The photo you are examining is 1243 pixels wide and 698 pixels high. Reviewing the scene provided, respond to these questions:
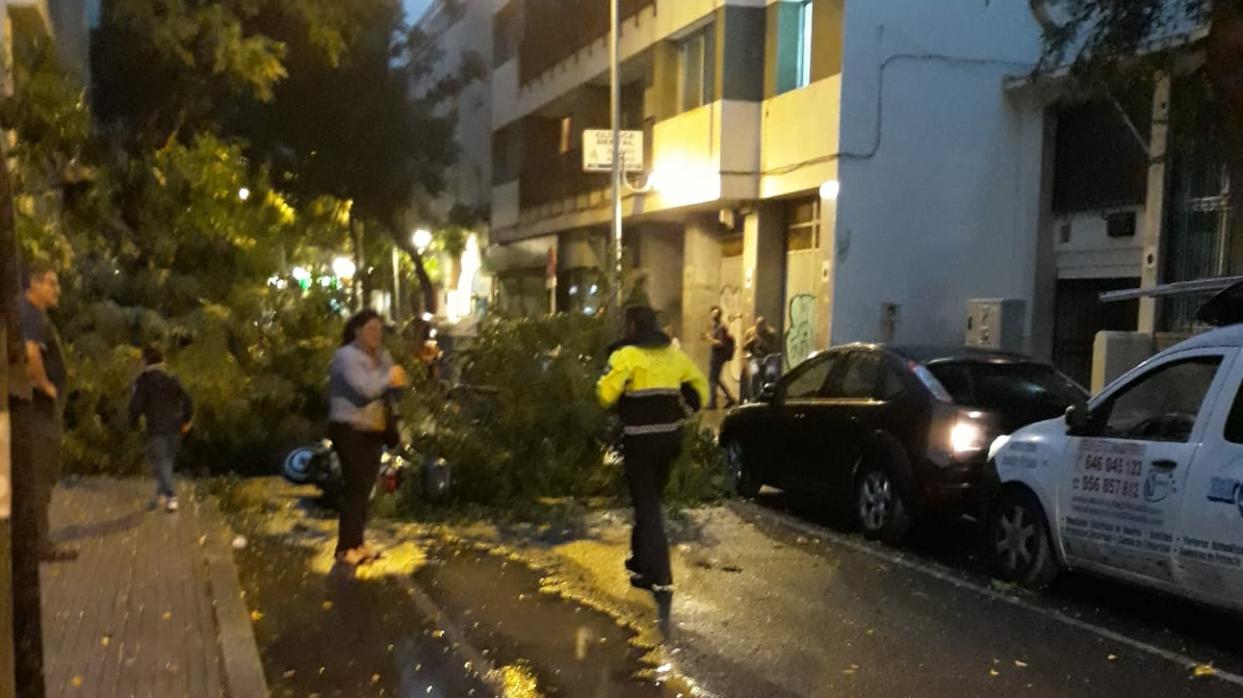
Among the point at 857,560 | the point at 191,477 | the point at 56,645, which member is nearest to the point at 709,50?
the point at 191,477

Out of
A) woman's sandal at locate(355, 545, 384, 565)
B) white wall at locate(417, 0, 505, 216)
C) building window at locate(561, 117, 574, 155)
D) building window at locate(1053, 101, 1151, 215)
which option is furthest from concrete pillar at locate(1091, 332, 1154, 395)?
white wall at locate(417, 0, 505, 216)

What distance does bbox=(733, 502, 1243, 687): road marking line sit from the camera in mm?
6824

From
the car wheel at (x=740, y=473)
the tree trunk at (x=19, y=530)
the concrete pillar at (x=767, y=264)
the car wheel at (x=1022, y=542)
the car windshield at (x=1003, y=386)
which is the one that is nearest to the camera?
the tree trunk at (x=19, y=530)

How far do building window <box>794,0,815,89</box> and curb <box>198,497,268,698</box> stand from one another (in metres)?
13.2

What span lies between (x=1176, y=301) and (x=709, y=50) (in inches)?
384

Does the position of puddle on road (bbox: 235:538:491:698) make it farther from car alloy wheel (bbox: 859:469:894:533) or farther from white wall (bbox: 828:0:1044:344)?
white wall (bbox: 828:0:1044:344)

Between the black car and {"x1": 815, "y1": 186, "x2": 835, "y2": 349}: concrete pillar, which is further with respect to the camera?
{"x1": 815, "y1": 186, "x2": 835, "y2": 349}: concrete pillar

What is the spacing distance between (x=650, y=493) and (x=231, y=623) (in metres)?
2.58

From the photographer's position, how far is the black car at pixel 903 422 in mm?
9312

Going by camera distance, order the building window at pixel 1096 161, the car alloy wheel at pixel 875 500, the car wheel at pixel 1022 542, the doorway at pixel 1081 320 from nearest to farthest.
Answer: the car wheel at pixel 1022 542, the car alloy wheel at pixel 875 500, the building window at pixel 1096 161, the doorway at pixel 1081 320

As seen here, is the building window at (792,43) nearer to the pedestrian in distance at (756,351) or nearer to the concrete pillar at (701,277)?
the pedestrian in distance at (756,351)

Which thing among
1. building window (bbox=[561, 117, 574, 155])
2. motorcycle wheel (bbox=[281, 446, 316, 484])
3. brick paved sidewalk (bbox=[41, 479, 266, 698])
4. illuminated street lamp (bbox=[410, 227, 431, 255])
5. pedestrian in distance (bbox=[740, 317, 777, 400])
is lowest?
brick paved sidewalk (bbox=[41, 479, 266, 698])

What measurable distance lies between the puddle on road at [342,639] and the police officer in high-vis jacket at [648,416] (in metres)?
1.50

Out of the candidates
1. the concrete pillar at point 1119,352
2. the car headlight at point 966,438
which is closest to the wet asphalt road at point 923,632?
the car headlight at point 966,438
